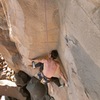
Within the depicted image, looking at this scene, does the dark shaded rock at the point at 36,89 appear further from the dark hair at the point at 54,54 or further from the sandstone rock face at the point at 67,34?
the dark hair at the point at 54,54

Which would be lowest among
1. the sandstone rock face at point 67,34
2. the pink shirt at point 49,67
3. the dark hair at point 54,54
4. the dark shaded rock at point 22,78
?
the dark shaded rock at point 22,78

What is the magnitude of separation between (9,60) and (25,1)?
2406 millimetres

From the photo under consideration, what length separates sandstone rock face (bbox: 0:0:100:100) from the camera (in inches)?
84.7

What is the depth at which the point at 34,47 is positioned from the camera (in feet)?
11.6

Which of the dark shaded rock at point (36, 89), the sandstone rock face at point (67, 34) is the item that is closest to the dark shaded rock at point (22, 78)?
the dark shaded rock at point (36, 89)

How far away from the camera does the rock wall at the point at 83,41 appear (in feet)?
6.72

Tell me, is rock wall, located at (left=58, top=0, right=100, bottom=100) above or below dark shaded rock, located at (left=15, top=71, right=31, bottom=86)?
above

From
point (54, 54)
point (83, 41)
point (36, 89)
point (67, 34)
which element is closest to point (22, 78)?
point (36, 89)

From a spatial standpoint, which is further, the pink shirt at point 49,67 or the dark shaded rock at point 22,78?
the dark shaded rock at point 22,78

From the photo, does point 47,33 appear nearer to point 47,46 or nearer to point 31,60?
point 47,46

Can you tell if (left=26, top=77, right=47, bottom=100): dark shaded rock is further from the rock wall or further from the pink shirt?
the rock wall

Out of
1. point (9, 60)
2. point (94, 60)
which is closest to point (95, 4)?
point (94, 60)

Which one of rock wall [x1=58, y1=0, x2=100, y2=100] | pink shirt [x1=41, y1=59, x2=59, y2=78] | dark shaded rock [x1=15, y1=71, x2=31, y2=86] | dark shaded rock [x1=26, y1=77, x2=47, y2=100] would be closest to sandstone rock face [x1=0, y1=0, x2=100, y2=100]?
rock wall [x1=58, y1=0, x2=100, y2=100]

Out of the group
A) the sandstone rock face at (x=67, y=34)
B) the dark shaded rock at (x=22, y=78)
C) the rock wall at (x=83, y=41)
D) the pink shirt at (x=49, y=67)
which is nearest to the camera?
the rock wall at (x=83, y=41)
